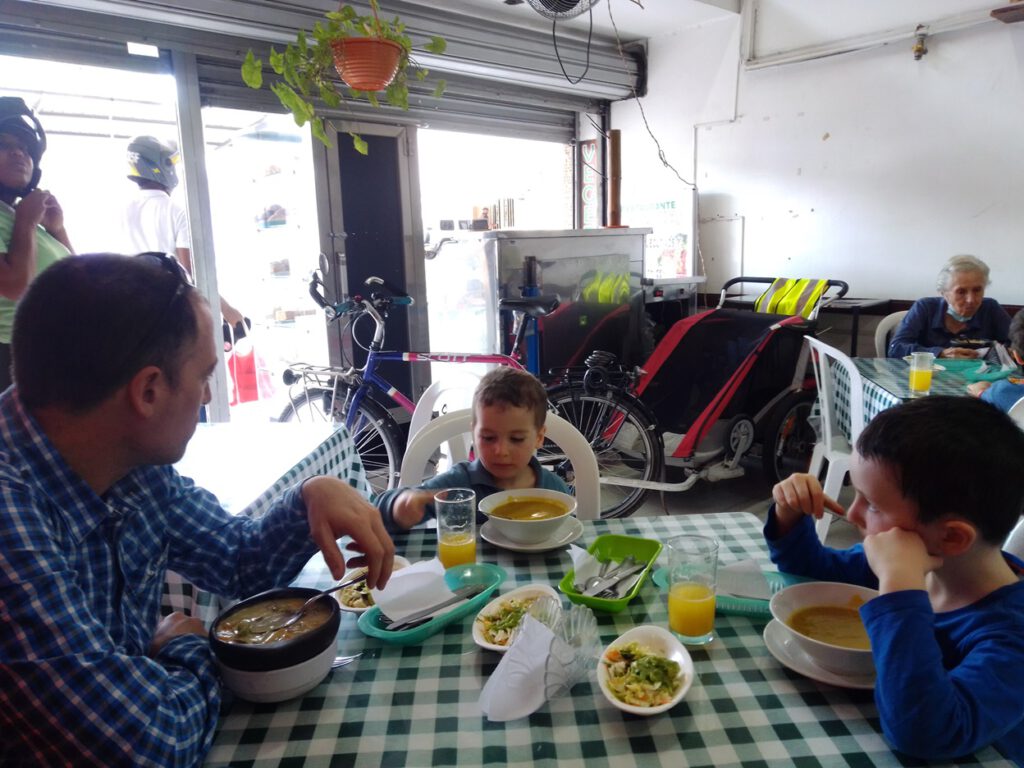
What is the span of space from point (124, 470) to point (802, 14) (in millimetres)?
4599

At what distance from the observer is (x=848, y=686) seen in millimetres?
806

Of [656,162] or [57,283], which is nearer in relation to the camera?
[57,283]

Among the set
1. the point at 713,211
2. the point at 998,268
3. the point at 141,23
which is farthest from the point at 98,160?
the point at 998,268

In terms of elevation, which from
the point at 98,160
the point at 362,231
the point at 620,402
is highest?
the point at 98,160

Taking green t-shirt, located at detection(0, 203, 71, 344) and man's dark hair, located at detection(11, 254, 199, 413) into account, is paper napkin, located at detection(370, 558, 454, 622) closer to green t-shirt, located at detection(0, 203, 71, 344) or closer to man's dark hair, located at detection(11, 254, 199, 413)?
man's dark hair, located at detection(11, 254, 199, 413)

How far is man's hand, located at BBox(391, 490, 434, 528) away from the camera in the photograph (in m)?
1.26

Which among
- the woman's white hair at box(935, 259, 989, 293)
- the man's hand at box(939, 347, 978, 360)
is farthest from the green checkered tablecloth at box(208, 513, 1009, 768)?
the woman's white hair at box(935, 259, 989, 293)

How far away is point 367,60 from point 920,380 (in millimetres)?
2230

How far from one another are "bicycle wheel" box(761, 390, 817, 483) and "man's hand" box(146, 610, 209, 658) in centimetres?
318

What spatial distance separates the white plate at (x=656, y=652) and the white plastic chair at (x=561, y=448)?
0.77m

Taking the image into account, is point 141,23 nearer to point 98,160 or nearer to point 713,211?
point 98,160

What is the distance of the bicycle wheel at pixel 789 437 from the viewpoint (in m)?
3.54

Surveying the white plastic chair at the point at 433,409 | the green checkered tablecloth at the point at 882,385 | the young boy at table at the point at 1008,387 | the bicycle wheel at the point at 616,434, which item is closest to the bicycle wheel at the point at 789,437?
the green checkered tablecloth at the point at 882,385

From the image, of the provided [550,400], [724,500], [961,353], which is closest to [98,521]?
[550,400]
